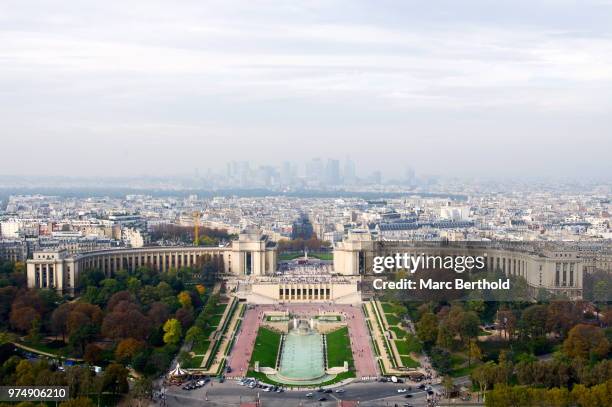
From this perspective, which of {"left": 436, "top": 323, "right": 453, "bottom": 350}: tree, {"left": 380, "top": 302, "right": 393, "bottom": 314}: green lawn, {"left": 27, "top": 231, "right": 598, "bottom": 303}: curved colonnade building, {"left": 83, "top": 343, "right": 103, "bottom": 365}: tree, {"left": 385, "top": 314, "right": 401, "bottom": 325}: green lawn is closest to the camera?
{"left": 83, "top": 343, "right": 103, "bottom": 365}: tree

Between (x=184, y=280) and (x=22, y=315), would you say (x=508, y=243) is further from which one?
(x=22, y=315)

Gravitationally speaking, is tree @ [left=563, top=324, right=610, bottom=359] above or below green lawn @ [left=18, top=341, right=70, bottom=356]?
above

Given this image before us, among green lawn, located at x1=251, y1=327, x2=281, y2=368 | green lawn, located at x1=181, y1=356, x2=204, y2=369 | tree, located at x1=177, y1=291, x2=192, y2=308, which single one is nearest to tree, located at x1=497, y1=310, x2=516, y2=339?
green lawn, located at x1=251, y1=327, x2=281, y2=368

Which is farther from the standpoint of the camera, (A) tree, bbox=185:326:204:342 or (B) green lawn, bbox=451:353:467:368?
(A) tree, bbox=185:326:204:342

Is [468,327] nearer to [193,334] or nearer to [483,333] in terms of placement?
[483,333]

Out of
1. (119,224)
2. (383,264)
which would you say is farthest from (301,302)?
(119,224)

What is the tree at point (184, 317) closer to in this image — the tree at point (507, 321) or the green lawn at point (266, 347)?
the green lawn at point (266, 347)

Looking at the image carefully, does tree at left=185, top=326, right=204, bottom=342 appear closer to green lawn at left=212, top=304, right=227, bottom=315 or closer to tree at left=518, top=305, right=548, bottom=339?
green lawn at left=212, top=304, right=227, bottom=315

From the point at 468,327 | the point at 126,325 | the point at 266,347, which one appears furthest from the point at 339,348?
the point at 126,325

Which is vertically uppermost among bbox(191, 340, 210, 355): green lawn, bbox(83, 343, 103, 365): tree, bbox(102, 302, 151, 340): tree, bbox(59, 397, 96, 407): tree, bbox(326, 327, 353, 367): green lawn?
bbox(102, 302, 151, 340): tree
